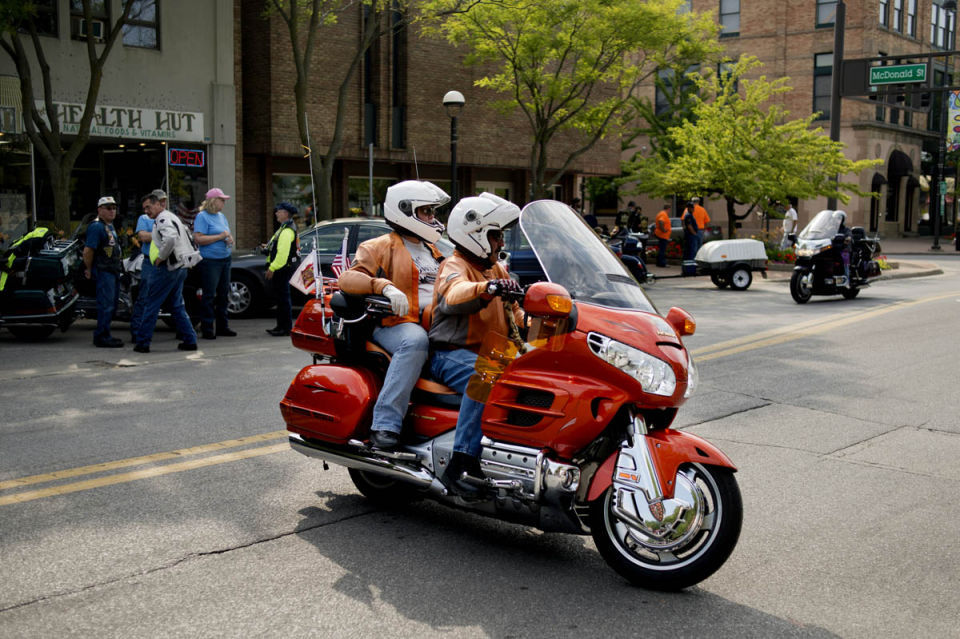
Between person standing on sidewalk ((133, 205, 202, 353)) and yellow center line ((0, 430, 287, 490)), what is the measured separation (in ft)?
15.8

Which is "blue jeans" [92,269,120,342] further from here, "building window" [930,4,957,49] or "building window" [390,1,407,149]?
"building window" [930,4,957,49]

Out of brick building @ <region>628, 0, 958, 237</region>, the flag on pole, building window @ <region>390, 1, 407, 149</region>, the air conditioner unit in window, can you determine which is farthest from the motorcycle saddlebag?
brick building @ <region>628, 0, 958, 237</region>

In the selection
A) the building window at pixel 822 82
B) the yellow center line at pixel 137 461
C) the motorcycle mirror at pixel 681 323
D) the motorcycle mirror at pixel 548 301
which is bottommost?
the yellow center line at pixel 137 461

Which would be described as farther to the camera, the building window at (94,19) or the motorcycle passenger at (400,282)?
the building window at (94,19)

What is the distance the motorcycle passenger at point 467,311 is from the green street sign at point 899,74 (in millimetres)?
26713

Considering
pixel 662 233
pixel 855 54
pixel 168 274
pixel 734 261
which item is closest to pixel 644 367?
pixel 168 274

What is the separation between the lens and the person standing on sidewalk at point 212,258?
12.5m

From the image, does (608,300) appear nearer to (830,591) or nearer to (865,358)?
(830,591)

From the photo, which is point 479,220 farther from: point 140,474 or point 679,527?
point 140,474

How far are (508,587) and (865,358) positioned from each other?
26.6 ft

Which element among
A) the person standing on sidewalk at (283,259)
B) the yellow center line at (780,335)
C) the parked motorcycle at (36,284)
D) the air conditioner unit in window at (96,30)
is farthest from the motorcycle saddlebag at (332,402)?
the air conditioner unit in window at (96,30)

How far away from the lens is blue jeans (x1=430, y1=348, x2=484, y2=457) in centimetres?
453

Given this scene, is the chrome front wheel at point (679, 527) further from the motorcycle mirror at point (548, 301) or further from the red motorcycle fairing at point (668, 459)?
the motorcycle mirror at point (548, 301)

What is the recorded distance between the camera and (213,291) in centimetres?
1266
